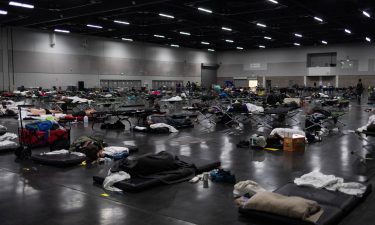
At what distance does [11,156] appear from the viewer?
23.3ft

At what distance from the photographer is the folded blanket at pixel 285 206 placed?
11.8ft

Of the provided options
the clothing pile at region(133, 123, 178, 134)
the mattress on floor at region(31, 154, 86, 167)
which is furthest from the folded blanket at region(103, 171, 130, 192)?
the clothing pile at region(133, 123, 178, 134)

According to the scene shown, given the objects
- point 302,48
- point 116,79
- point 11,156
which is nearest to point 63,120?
point 11,156

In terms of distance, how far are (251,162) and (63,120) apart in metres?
4.89

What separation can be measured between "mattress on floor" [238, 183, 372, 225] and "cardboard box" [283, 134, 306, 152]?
2.89 metres

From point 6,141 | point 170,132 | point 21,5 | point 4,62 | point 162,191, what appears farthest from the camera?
point 4,62

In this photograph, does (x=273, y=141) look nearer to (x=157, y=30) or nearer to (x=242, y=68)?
(x=157, y=30)

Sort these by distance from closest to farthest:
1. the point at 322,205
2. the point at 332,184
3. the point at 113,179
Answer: the point at 322,205 < the point at 332,184 < the point at 113,179

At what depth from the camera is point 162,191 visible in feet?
15.8

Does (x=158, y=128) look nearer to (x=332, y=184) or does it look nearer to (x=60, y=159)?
(x=60, y=159)

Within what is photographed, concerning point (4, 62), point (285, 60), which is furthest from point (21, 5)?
point (285, 60)

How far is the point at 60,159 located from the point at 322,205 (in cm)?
426

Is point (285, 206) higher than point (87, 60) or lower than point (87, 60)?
lower

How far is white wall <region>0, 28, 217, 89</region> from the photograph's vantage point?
25.4m
